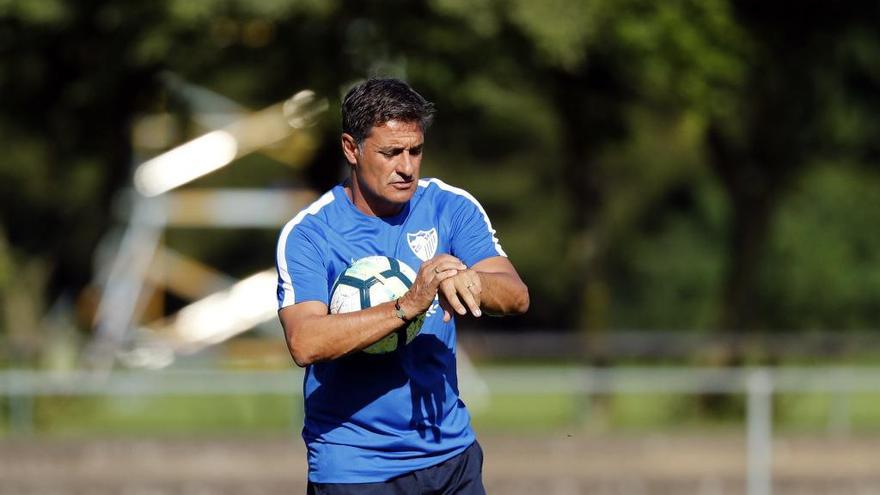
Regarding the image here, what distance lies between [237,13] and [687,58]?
16.3 feet

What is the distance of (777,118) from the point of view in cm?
2112

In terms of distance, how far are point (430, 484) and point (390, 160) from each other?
3.70ft

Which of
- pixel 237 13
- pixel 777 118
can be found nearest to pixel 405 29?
pixel 237 13

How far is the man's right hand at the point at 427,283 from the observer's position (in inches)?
199

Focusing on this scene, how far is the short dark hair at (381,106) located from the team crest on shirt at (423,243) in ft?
1.23

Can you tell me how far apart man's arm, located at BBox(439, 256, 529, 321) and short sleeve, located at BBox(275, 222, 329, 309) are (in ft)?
1.67

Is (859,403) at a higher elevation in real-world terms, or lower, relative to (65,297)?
lower

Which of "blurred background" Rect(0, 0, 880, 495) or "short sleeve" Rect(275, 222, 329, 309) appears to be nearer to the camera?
"short sleeve" Rect(275, 222, 329, 309)

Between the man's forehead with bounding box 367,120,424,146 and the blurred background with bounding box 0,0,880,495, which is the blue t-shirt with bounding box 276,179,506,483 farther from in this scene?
the blurred background with bounding box 0,0,880,495

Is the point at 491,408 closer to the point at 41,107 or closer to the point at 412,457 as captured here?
the point at 41,107

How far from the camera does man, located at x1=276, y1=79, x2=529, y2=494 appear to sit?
543cm

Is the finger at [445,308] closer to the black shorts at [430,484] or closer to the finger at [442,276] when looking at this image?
the finger at [442,276]

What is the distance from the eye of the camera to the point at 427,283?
5.06 metres

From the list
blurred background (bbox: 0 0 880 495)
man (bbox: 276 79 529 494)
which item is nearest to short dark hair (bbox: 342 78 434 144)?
man (bbox: 276 79 529 494)
